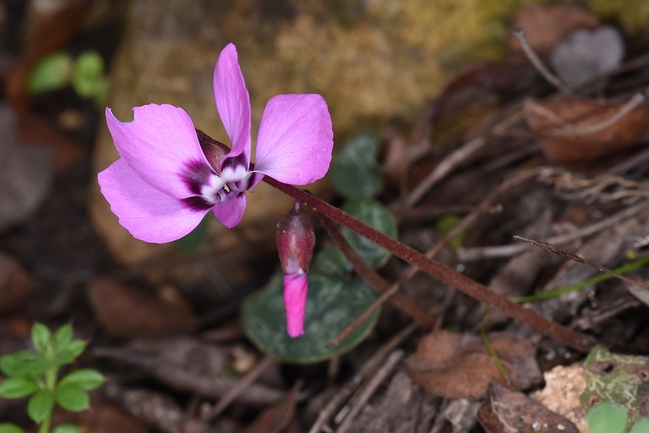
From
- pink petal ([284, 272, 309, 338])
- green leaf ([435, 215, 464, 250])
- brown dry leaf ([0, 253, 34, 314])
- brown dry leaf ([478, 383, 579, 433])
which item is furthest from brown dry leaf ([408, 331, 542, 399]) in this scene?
brown dry leaf ([0, 253, 34, 314])

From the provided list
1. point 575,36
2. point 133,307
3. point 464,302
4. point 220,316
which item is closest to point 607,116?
point 575,36

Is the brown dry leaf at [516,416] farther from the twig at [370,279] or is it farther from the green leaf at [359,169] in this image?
the green leaf at [359,169]

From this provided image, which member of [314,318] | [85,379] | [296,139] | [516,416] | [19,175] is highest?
[296,139]

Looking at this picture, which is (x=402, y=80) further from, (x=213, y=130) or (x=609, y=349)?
(x=609, y=349)

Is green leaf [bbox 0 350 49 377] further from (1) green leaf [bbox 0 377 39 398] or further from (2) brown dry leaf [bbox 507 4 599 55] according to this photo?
(2) brown dry leaf [bbox 507 4 599 55]

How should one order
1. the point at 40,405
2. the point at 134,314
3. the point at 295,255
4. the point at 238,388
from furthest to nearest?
1. the point at 134,314
2. the point at 238,388
3. the point at 40,405
4. the point at 295,255

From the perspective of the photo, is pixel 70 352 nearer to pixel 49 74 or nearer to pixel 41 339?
pixel 41 339

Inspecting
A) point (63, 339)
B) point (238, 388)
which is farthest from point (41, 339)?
point (238, 388)
